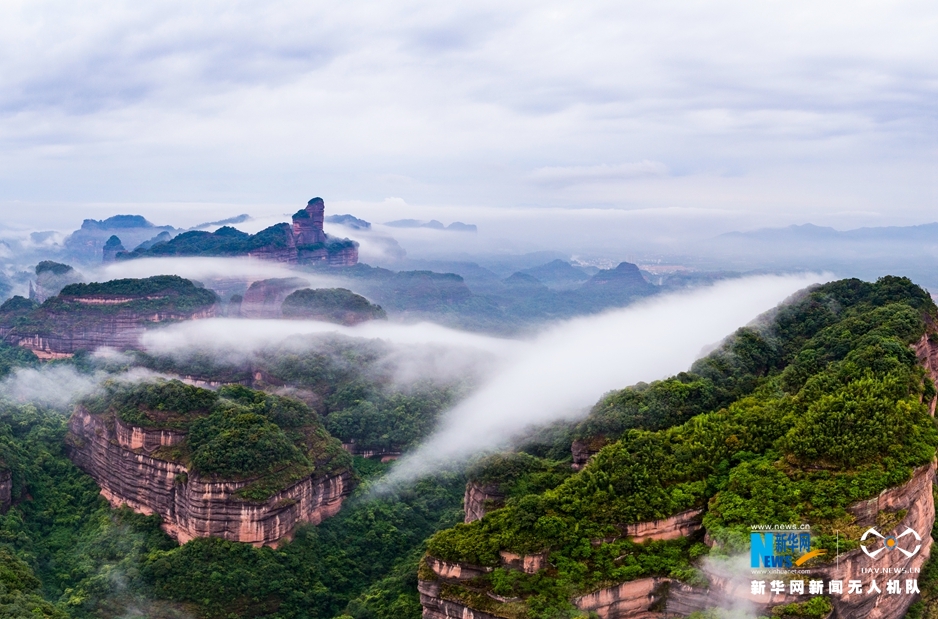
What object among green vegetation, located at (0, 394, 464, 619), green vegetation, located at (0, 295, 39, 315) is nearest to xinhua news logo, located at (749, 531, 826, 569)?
green vegetation, located at (0, 394, 464, 619)

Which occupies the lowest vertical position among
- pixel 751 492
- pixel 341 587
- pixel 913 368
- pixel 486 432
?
pixel 341 587

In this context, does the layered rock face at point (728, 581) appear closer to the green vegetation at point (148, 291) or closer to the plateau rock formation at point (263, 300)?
the green vegetation at point (148, 291)

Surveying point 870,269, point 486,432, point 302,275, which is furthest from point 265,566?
point 870,269

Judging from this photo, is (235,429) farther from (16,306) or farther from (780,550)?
(16,306)

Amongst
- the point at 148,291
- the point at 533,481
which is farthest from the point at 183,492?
the point at 148,291

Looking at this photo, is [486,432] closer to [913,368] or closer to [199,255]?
[913,368]

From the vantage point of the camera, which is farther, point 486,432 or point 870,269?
point 870,269

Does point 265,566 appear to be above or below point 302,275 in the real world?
below

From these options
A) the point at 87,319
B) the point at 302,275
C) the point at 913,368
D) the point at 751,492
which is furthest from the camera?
the point at 302,275
